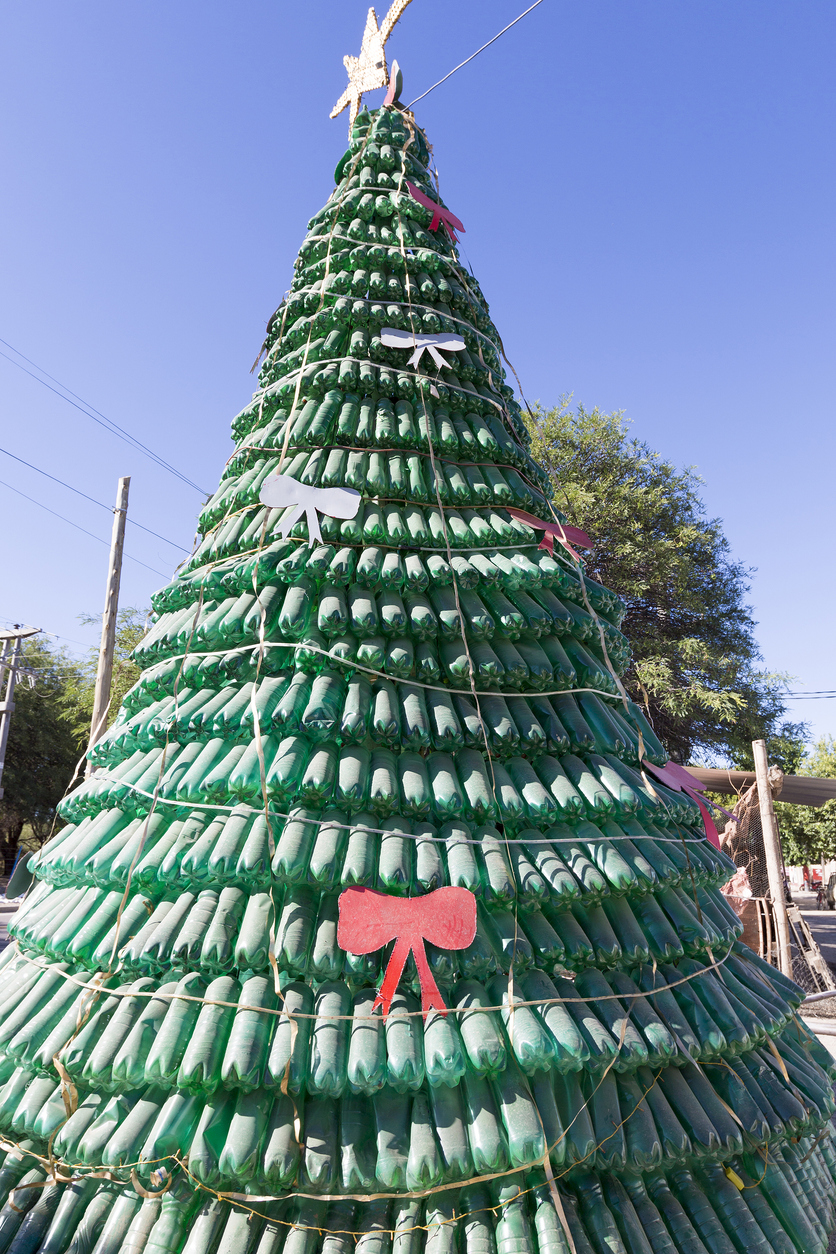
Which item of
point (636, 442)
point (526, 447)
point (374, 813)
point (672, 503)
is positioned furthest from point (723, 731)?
point (374, 813)

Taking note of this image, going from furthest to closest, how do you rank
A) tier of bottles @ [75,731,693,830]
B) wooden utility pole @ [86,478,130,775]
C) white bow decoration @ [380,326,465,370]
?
wooden utility pole @ [86,478,130,775] → white bow decoration @ [380,326,465,370] → tier of bottles @ [75,731,693,830]

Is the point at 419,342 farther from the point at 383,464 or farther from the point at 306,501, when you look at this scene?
the point at 306,501

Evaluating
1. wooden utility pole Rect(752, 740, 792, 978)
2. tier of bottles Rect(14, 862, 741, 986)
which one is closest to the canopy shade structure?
wooden utility pole Rect(752, 740, 792, 978)

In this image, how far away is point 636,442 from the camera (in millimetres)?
17297

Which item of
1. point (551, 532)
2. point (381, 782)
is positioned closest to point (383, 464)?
point (551, 532)

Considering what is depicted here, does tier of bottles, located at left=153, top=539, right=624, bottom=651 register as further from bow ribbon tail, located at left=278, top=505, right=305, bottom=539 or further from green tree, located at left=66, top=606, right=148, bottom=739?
green tree, located at left=66, top=606, right=148, bottom=739

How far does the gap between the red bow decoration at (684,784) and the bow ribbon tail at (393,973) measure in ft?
4.63

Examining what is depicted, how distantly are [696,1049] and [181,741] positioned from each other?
82.0 inches

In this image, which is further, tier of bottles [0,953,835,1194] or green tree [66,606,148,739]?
green tree [66,606,148,739]

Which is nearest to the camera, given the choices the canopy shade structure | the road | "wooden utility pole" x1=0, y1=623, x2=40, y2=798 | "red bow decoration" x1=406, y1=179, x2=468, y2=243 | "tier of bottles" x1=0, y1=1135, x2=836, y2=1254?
"tier of bottles" x1=0, y1=1135, x2=836, y2=1254

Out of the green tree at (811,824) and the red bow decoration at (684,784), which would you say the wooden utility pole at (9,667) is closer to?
the red bow decoration at (684,784)

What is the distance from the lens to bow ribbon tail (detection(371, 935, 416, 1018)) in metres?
2.19

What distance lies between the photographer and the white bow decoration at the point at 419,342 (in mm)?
3510

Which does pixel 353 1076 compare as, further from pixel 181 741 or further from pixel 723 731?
pixel 723 731
